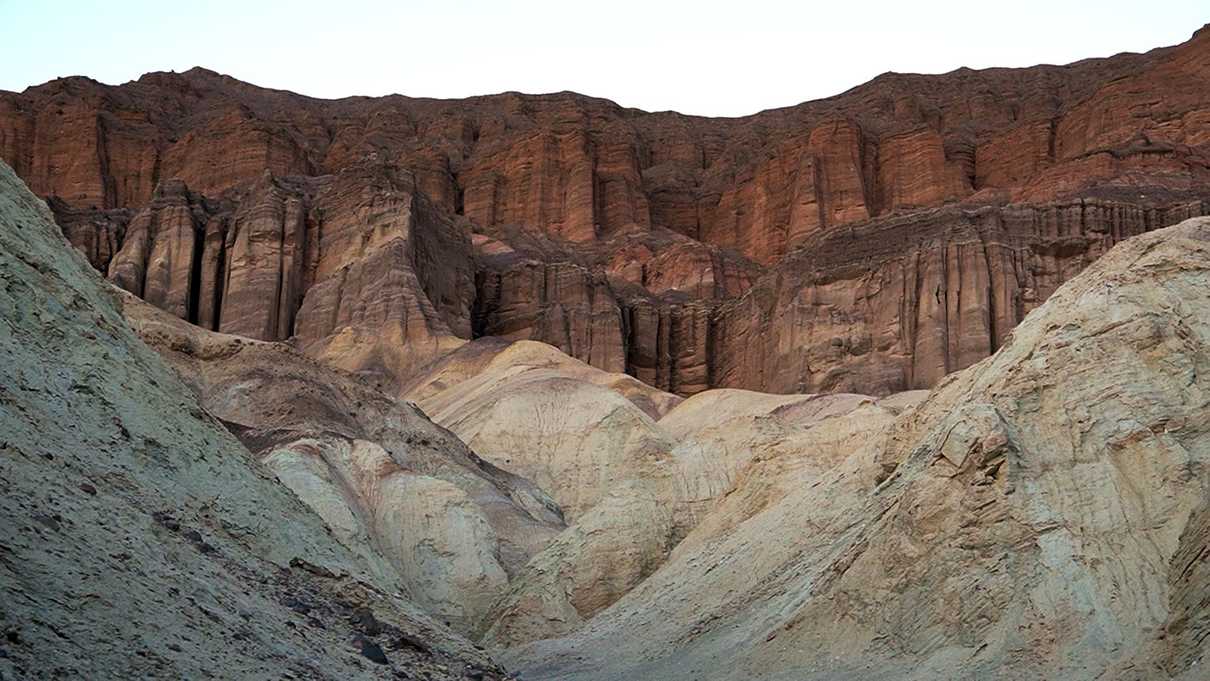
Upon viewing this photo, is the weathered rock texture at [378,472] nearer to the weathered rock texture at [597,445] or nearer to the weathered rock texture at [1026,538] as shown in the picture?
the weathered rock texture at [597,445]

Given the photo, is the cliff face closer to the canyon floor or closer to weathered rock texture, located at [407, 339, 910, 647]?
the canyon floor

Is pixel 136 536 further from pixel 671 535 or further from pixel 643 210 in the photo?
pixel 643 210

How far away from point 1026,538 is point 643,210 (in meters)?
91.5

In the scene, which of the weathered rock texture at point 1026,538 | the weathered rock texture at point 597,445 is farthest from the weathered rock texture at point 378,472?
the weathered rock texture at point 1026,538

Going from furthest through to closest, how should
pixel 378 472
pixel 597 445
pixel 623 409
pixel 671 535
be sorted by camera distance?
pixel 623 409 → pixel 597 445 → pixel 378 472 → pixel 671 535

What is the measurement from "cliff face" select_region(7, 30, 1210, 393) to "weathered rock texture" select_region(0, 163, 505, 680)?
46.7m

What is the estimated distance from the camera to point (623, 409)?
6056 cm

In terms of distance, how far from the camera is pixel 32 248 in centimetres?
2458

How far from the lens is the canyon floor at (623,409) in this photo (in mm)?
20172

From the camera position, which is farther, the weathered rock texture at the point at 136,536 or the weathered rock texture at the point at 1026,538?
the weathered rock texture at the point at 1026,538

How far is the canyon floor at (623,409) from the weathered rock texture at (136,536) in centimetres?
8

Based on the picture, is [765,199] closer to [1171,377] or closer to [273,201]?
[273,201]

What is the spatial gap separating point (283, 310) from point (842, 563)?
59.2m

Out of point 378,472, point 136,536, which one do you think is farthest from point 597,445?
point 136,536
